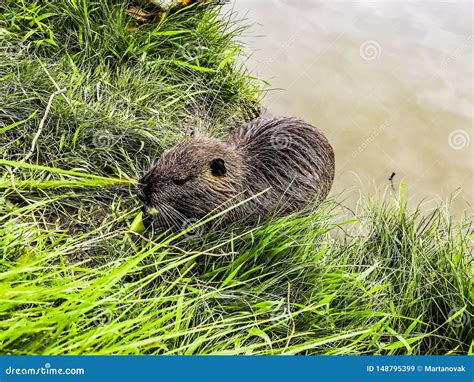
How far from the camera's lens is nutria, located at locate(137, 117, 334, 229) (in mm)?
2059

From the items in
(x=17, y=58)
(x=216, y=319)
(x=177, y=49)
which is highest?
(x=177, y=49)

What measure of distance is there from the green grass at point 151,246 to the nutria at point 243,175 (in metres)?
0.12

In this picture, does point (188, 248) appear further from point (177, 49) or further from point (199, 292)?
point (177, 49)

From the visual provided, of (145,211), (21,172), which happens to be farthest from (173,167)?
(21,172)

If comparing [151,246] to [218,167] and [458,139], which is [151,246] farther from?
[458,139]

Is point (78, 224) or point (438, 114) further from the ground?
point (438, 114)

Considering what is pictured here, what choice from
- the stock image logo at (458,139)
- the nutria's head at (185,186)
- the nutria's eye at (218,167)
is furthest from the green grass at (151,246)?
the stock image logo at (458,139)

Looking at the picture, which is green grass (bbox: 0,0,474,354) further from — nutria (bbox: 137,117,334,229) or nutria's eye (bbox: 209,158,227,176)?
nutria's eye (bbox: 209,158,227,176)

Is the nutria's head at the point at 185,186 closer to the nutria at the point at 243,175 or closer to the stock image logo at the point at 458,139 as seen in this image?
the nutria at the point at 243,175

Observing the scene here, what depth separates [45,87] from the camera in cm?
239

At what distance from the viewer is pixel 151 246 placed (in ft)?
6.37

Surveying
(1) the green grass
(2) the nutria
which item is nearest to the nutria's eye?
(2) the nutria

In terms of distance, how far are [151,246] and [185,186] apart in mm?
306

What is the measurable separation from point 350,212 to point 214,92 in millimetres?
1197
